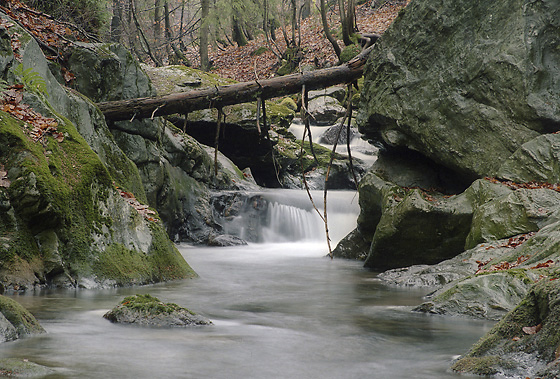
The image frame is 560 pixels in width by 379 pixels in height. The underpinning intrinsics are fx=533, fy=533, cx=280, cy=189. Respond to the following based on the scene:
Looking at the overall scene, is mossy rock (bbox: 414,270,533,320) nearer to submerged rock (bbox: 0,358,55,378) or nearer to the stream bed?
the stream bed

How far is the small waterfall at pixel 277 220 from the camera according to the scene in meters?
13.4

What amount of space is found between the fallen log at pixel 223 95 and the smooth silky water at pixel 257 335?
125 inches

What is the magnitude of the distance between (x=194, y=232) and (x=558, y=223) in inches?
336

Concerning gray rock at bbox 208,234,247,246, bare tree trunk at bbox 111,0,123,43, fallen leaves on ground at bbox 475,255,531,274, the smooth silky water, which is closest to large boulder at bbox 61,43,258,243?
gray rock at bbox 208,234,247,246

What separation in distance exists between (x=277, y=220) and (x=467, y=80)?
248 inches

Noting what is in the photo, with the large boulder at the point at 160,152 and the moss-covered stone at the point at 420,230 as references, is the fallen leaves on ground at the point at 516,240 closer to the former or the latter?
the moss-covered stone at the point at 420,230

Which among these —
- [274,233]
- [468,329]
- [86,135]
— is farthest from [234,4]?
[468,329]

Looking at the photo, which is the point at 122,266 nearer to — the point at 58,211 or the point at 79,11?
the point at 58,211

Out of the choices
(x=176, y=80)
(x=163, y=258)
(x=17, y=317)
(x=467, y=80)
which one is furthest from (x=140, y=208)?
(x=176, y=80)

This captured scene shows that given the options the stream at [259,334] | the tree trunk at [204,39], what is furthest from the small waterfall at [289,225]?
the tree trunk at [204,39]

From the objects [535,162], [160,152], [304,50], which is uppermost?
[304,50]

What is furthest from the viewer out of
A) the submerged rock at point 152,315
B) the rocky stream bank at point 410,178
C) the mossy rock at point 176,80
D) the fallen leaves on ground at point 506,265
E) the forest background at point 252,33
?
the forest background at point 252,33

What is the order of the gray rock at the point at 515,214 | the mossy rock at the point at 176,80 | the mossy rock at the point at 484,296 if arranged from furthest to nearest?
the mossy rock at the point at 176,80 → the gray rock at the point at 515,214 → the mossy rock at the point at 484,296

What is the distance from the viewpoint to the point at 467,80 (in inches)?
350
